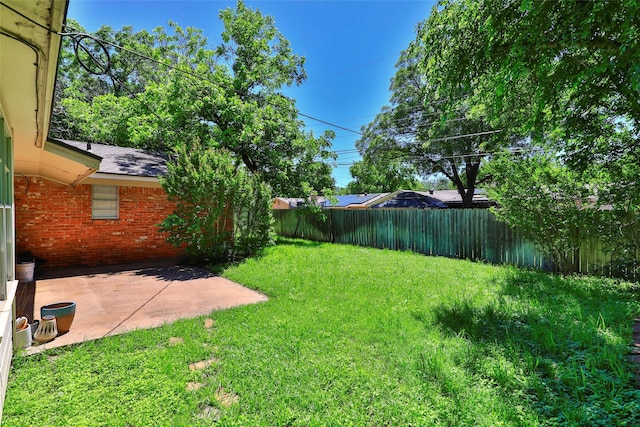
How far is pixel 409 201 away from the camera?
864 inches

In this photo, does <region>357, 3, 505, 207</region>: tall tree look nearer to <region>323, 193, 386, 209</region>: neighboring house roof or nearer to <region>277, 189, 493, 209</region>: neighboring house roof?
<region>277, 189, 493, 209</region>: neighboring house roof

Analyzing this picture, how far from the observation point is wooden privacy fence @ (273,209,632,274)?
751cm

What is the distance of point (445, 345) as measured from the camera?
3338 mm

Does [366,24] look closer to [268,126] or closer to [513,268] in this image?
[268,126]

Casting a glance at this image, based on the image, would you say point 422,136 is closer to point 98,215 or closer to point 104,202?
point 104,202

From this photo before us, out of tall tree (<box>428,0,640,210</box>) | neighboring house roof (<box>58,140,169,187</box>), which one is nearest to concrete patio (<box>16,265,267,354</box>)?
neighboring house roof (<box>58,140,169,187</box>)

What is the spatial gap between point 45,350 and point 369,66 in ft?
50.5

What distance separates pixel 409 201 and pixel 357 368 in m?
20.0

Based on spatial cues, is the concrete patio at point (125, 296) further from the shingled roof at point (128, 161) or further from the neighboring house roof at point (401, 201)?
the neighboring house roof at point (401, 201)

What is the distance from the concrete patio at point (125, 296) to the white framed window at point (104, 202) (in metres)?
1.52

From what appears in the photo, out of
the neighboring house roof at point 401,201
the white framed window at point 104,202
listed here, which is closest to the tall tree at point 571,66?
the white framed window at point 104,202

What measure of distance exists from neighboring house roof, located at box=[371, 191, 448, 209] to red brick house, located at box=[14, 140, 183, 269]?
15304 mm

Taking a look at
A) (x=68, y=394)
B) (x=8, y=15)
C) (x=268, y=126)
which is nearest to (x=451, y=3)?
(x=8, y=15)

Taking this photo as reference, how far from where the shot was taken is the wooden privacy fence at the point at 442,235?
7.51m
